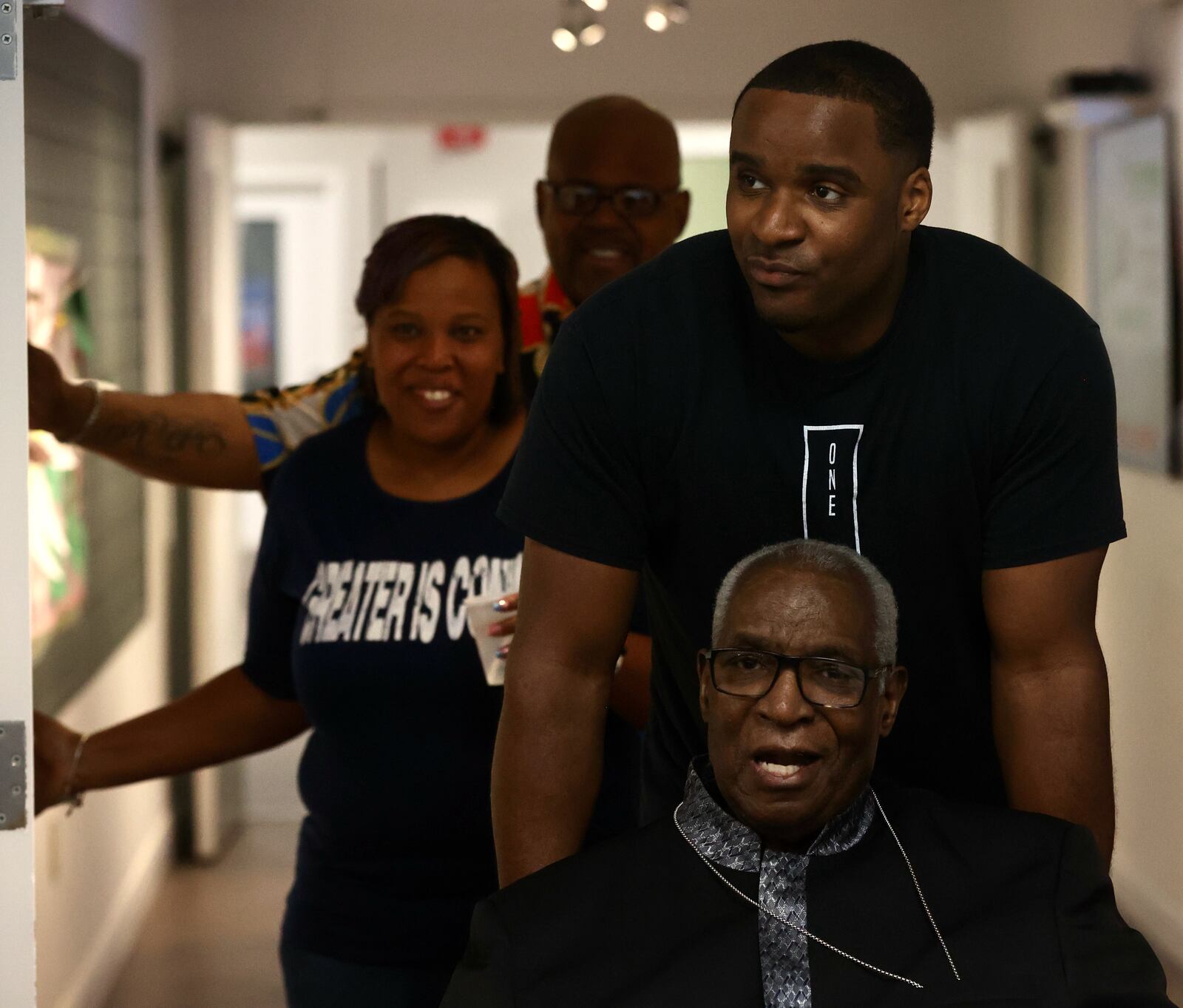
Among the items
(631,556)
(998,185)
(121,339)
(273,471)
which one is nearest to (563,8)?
(998,185)

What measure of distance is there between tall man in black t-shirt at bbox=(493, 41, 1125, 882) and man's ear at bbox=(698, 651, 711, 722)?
89mm

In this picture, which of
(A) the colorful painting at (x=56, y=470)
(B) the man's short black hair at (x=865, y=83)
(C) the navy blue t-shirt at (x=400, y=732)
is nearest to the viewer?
(B) the man's short black hair at (x=865, y=83)

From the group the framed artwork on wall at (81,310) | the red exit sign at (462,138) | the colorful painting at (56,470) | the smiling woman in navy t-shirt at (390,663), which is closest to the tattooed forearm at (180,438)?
the smiling woman in navy t-shirt at (390,663)

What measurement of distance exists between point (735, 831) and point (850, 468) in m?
0.33

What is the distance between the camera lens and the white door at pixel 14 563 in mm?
1478

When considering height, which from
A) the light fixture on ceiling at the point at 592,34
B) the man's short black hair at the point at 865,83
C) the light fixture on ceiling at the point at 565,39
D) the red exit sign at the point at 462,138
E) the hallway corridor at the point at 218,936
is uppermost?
the red exit sign at the point at 462,138

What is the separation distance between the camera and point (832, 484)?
1457 mm

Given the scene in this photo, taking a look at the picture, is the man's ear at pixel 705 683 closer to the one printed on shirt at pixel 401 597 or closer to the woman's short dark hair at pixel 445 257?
the one printed on shirt at pixel 401 597

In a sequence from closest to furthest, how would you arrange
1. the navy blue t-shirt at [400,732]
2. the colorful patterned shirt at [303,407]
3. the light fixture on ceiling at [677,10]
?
the navy blue t-shirt at [400,732] < the colorful patterned shirt at [303,407] < the light fixture on ceiling at [677,10]

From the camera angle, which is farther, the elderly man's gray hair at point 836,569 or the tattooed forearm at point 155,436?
the tattooed forearm at point 155,436

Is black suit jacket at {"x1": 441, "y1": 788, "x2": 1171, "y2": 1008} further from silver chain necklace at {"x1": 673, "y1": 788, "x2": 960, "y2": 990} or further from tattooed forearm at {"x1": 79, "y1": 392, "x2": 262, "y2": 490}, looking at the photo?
tattooed forearm at {"x1": 79, "y1": 392, "x2": 262, "y2": 490}

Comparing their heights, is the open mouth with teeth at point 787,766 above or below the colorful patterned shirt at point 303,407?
below

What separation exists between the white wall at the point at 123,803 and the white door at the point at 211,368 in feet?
0.30

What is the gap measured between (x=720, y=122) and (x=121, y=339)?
1896mm
